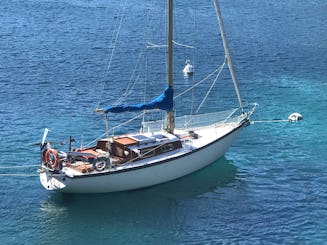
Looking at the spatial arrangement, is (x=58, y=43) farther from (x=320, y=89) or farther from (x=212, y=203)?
(x=212, y=203)

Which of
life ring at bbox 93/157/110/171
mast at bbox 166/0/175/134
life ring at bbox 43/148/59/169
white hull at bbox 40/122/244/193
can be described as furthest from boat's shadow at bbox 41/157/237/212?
mast at bbox 166/0/175/134

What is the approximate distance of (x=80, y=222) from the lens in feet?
152

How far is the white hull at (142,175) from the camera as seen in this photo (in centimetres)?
4762

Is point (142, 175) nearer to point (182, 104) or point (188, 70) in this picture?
point (182, 104)

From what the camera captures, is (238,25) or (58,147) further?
(238,25)

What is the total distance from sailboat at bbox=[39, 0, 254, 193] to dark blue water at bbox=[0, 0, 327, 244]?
143cm

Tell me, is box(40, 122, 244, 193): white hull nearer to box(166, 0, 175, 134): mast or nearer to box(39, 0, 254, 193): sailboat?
box(39, 0, 254, 193): sailboat

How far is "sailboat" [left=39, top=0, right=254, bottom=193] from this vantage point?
47.8 metres

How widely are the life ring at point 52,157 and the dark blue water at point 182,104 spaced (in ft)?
11.5

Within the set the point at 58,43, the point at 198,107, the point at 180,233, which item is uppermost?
the point at 58,43

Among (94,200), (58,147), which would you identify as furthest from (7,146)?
(94,200)

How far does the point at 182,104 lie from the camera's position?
7319 cm

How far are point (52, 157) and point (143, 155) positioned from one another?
24.2 feet

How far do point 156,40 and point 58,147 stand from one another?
139 ft
